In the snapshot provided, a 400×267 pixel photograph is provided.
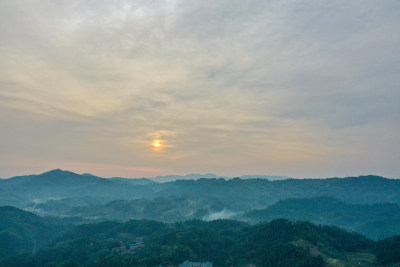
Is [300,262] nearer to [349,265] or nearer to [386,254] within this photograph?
[349,265]

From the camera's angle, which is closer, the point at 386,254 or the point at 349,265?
the point at 349,265

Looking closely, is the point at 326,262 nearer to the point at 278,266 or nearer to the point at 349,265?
the point at 349,265

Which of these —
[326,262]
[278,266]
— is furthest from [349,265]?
[278,266]

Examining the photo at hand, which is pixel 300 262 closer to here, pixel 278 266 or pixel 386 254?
pixel 278 266

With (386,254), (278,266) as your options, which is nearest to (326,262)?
(278,266)

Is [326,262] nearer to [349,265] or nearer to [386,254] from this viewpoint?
[349,265]

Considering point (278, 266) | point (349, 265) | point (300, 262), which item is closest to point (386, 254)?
point (349, 265)

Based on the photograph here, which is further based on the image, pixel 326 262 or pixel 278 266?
pixel 278 266

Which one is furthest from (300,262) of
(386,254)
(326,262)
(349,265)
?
(386,254)
